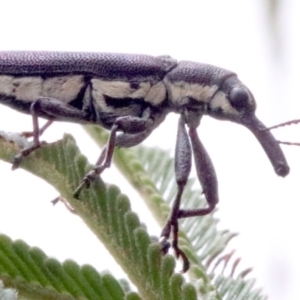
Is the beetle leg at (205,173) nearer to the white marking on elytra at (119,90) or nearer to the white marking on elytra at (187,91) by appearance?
the white marking on elytra at (187,91)

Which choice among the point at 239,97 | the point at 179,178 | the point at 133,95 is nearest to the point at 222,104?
the point at 239,97

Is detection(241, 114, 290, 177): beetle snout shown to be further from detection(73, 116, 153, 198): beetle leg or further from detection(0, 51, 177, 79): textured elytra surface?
detection(0, 51, 177, 79): textured elytra surface

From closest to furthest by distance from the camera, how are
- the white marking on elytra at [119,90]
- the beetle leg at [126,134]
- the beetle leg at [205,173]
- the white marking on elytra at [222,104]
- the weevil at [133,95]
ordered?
the beetle leg at [126,134]
the beetle leg at [205,173]
the weevil at [133,95]
the white marking on elytra at [119,90]
the white marking on elytra at [222,104]

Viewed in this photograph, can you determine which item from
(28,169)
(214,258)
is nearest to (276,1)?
(214,258)

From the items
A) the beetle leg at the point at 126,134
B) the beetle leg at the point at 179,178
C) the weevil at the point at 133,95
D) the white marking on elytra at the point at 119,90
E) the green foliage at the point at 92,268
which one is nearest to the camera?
the green foliage at the point at 92,268

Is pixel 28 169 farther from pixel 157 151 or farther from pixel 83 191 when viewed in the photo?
pixel 157 151

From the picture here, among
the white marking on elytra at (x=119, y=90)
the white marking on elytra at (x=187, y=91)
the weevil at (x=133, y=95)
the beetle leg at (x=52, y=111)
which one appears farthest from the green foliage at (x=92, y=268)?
the white marking on elytra at (x=187, y=91)

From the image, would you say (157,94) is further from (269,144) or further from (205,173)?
(269,144)

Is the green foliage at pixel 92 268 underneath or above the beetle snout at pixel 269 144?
above
